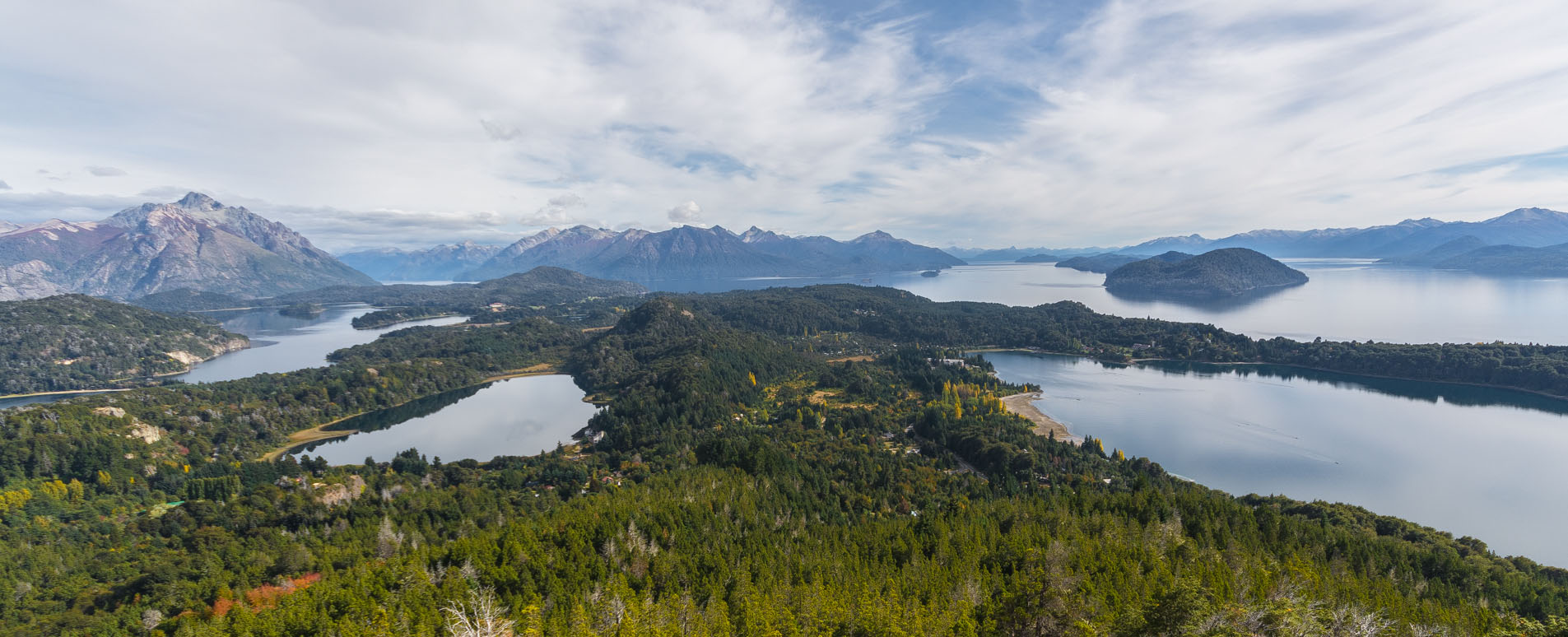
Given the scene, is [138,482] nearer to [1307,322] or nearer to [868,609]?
[868,609]

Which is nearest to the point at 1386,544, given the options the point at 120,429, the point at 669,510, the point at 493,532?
the point at 669,510

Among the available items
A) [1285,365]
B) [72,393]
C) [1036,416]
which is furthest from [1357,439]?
[72,393]

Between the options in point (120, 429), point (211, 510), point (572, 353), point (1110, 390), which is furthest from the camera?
point (572, 353)

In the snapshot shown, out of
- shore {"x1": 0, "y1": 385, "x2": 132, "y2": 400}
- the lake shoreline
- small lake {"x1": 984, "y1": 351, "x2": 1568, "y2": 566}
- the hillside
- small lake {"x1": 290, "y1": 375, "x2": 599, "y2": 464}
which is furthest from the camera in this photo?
the hillside

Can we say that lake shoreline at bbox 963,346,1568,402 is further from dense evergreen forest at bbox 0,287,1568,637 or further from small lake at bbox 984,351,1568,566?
dense evergreen forest at bbox 0,287,1568,637

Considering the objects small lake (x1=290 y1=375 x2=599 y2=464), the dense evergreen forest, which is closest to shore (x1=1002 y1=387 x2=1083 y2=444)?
the dense evergreen forest

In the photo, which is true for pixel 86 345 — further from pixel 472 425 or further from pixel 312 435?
pixel 472 425
